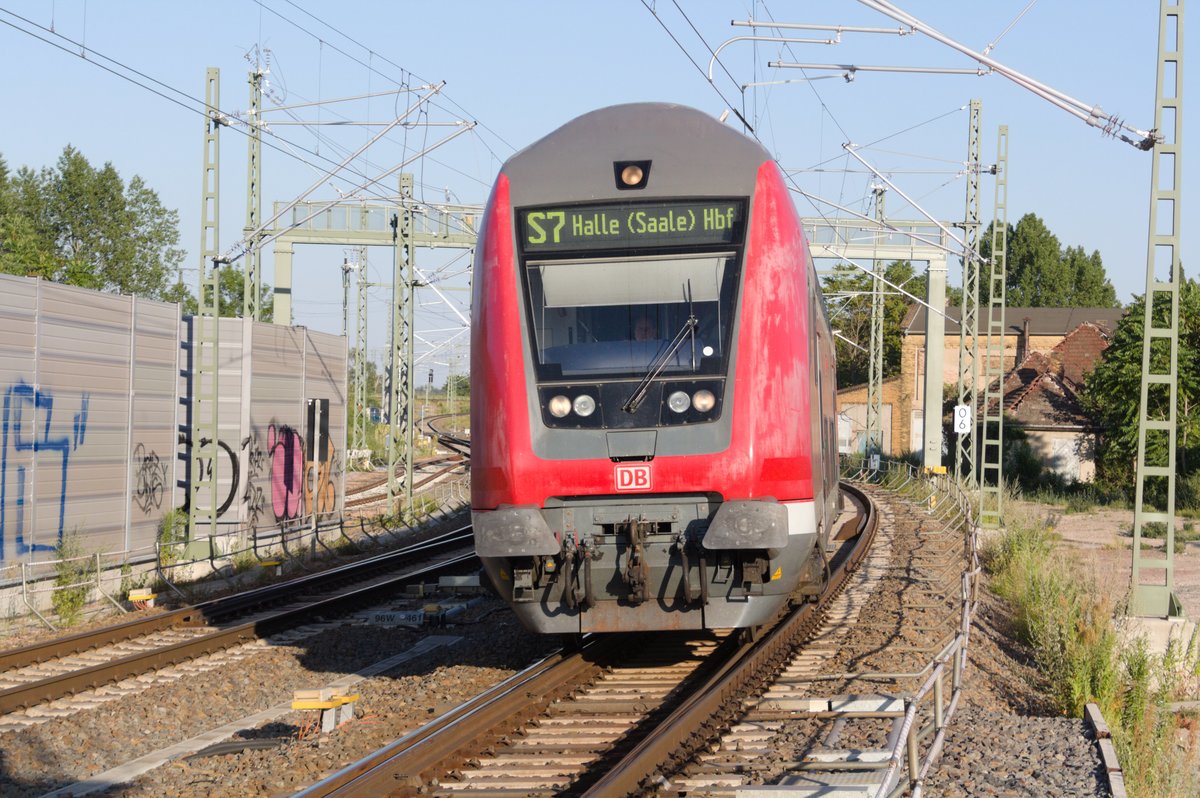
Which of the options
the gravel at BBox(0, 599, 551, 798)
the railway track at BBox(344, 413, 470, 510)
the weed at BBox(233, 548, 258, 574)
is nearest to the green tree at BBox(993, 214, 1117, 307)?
the railway track at BBox(344, 413, 470, 510)

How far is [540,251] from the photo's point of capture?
1017 cm

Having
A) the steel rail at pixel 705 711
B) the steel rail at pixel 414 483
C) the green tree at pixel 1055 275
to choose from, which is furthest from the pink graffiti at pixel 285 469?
the green tree at pixel 1055 275

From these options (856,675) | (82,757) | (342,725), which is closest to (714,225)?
(856,675)

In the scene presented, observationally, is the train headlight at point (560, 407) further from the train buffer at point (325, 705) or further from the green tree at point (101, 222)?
the green tree at point (101, 222)

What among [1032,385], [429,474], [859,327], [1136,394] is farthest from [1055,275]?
[429,474]

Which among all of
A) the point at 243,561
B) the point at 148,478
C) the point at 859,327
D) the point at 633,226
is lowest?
the point at 243,561

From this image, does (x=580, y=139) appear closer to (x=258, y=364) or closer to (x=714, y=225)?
(x=714, y=225)

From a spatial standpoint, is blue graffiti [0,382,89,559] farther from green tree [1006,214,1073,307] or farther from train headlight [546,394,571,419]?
green tree [1006,214,1073,307]

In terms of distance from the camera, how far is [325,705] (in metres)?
9.18

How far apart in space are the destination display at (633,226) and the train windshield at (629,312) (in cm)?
13

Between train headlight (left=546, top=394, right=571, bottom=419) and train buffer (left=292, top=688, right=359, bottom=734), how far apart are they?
102 inches

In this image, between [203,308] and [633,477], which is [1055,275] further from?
[633,477]

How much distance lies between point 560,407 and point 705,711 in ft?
8.22

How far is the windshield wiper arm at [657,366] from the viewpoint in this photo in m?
9.77
